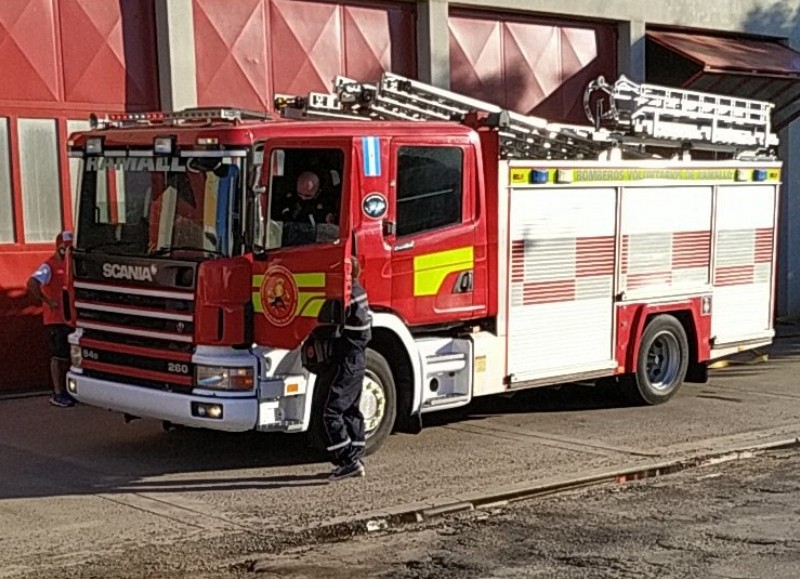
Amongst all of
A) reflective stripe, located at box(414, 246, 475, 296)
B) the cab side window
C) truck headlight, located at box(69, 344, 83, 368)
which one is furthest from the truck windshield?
reflective stripe, located at box(414, 246, 475, 296)

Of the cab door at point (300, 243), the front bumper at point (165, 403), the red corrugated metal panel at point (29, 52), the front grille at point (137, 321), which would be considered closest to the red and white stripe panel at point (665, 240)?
the cab door at point (300, 243)

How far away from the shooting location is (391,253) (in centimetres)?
966

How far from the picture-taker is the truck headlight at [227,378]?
29.2 ft

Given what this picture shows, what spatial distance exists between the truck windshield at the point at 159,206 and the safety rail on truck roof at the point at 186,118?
1.39 ft

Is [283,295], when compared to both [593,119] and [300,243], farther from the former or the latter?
[593,119]

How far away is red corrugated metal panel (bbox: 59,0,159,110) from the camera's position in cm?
1334

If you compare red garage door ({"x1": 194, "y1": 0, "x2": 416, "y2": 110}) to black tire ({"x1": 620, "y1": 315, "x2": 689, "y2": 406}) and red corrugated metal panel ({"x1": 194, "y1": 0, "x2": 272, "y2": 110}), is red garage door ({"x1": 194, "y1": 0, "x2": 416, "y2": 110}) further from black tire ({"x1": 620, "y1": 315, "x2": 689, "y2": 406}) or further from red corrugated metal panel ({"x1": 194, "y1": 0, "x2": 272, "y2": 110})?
black tire ({"x1": 620, "y1": 315, "x2": 689, "y2": 406})

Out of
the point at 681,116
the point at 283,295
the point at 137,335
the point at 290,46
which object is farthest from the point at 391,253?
the point at 290,46

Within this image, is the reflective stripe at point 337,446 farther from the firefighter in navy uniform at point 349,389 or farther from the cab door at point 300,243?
the cab door at point 300,243

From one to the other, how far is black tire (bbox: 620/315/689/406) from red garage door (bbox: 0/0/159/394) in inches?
243

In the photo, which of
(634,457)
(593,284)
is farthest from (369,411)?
(593,284)

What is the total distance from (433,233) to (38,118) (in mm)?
5289

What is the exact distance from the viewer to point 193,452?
33.2ft

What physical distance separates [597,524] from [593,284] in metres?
4.04
